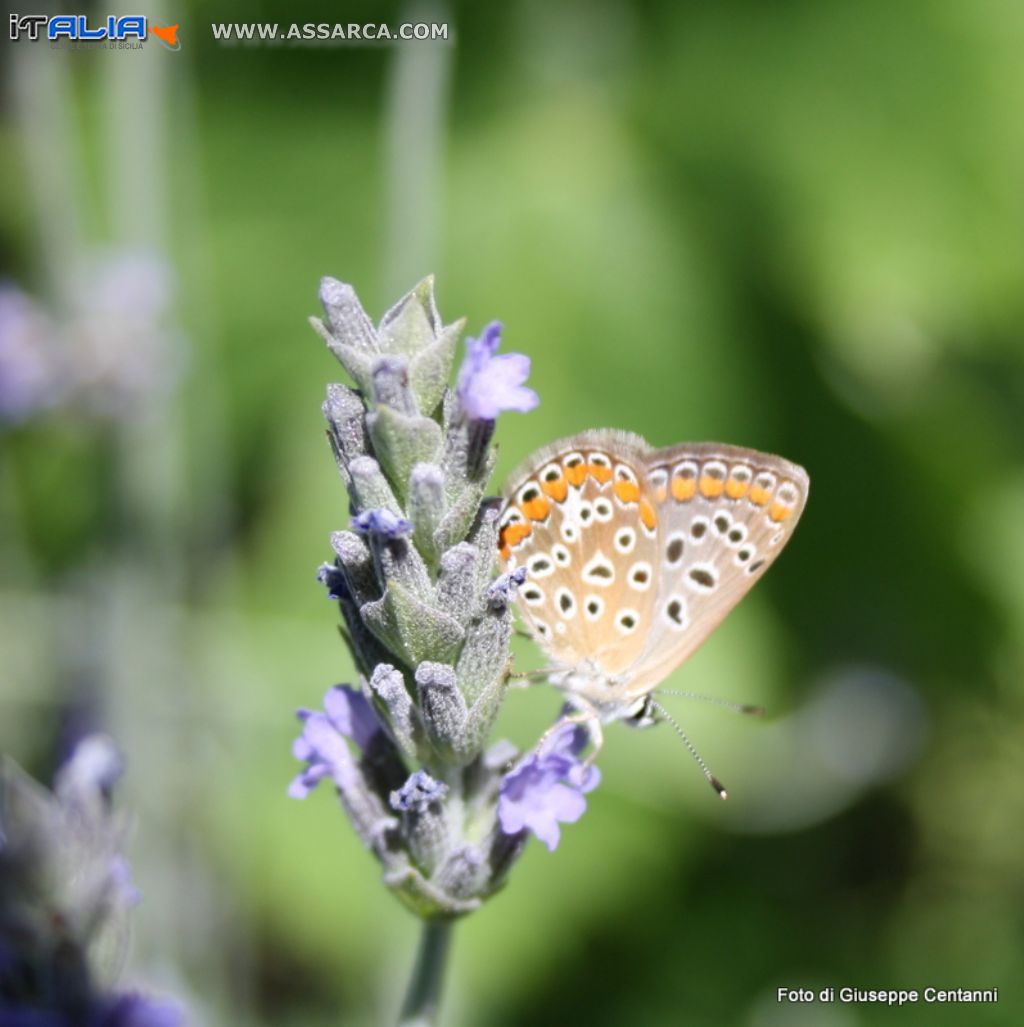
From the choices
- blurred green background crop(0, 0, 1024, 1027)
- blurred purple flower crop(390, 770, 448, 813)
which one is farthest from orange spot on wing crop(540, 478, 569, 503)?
blurred green background crop(0, 0, 1024, 1027)

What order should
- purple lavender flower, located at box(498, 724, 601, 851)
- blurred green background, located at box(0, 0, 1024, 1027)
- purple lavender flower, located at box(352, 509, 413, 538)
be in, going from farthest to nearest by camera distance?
blurred green background, located at box(0, 0, 1024, 1027)
purple lavender flower, located at box(498, 724, 601, 851)
purple lavender flower, located at box(352, 509, 413, 538)

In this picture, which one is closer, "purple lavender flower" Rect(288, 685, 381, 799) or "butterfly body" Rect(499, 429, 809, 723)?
"purple lavender flower" Rect(288, 685, 381, 799)

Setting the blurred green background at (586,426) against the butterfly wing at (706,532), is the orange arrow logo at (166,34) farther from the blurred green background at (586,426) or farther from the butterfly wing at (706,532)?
the butterfly wing at (706,532)

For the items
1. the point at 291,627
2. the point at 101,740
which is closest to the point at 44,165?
the point at 291,627

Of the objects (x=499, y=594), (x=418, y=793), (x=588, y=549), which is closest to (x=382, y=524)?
(x=499, y=594)

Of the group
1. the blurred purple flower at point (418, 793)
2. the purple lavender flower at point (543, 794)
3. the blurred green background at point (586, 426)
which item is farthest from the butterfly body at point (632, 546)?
the blurred green background at point (586, 426)

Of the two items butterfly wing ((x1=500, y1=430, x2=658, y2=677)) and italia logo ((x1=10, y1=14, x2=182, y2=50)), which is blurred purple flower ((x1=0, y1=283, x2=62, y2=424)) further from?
butterfly wing ((x1=500, y1=430, x2=658, y2=677))
